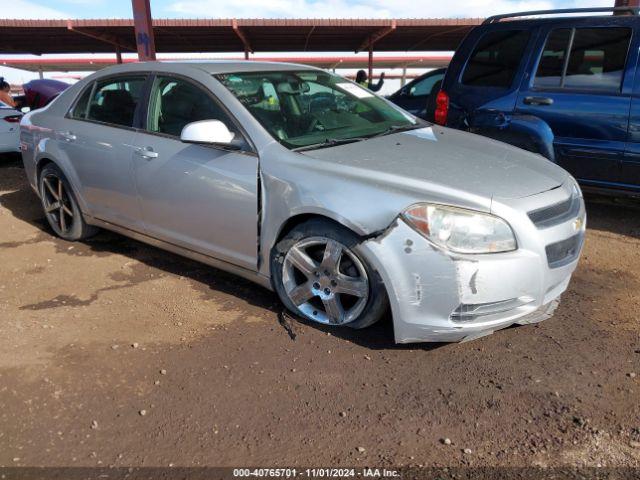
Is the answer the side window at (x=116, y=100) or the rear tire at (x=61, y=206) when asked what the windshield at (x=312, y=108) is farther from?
the rear tire at (x=61, y=206)

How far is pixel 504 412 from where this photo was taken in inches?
96.2

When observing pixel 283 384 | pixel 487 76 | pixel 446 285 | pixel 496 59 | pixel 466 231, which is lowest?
pixel 283 384

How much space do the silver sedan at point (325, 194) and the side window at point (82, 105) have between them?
0.04 ft

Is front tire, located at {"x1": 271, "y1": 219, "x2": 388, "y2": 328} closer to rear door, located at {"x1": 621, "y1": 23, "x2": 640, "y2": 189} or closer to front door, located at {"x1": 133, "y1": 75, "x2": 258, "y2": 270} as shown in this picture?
front door, located at {"x1": 133, "y1": 75, "x2": 258, "y2": 270}

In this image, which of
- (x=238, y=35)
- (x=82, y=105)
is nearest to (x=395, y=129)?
(x=82, y=105)

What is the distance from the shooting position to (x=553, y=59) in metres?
4.75

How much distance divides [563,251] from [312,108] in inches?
73.2

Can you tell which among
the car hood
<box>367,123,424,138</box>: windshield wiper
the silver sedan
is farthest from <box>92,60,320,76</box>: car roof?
the car hood

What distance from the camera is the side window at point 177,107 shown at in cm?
346

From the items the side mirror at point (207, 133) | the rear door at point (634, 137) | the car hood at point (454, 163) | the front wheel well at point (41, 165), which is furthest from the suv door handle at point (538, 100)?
the front wheel well at point (41, 165)

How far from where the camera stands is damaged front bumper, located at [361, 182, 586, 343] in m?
2.56

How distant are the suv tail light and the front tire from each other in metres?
2.85

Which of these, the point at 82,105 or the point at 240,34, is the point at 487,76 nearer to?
the point at 82,105

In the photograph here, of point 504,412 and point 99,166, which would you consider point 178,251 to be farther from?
point 504,412
